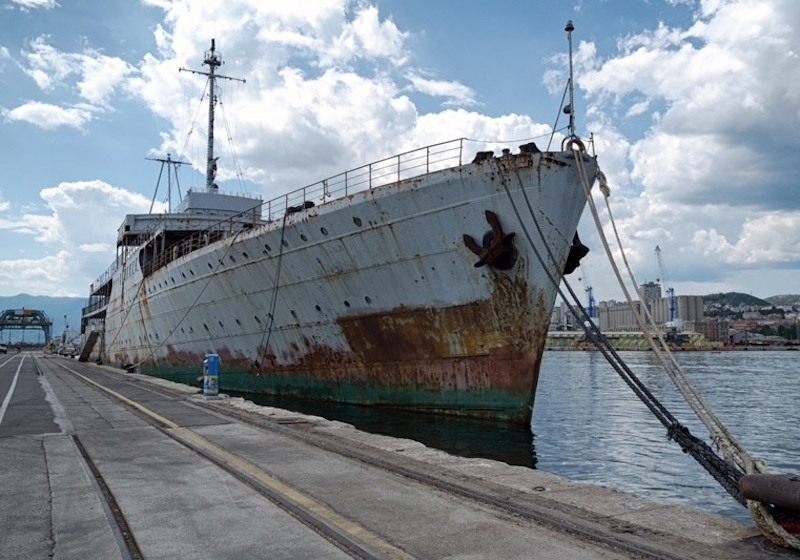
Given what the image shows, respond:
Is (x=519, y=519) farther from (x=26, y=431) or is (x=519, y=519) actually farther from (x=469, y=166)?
(x=469, y=166)

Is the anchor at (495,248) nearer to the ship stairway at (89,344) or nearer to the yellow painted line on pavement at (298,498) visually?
the yellow painted line on pavement at (298,498)

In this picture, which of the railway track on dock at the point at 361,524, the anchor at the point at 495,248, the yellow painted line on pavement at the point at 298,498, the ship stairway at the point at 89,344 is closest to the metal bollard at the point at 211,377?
the railway track on dock at the point at 361,524

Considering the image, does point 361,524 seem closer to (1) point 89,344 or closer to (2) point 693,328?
(1) point 89,344

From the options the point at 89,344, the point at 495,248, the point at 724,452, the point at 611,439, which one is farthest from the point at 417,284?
the point at 89,344

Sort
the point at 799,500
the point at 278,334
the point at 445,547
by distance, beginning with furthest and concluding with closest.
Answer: the point at 278,334 → the point at 445,547 → the point at 799,500

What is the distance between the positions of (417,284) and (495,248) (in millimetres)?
2217

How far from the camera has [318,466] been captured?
259 inches

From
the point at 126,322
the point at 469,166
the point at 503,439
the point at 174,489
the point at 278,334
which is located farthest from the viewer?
the point at 126,322

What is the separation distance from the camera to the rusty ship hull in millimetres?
12188

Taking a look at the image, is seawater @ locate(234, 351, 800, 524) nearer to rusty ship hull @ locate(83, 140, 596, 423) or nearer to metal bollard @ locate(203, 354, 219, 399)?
rusty ship hull @ locate(83, 140, 596, 423)

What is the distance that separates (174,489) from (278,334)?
39.3 feet

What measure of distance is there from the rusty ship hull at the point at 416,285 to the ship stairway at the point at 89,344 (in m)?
35.5

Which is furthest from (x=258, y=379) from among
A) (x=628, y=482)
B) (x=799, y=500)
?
(x=799, y=500)

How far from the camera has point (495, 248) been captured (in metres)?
12.0
